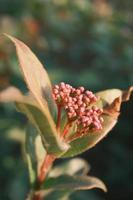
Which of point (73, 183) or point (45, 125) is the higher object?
point (45, 125)

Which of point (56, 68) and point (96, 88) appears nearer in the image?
point (96, 88)

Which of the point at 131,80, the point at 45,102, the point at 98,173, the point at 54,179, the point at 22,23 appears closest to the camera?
→ the point at 45,102

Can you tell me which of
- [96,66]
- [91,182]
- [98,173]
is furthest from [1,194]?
[91,182]

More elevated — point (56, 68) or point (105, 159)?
point (56, 68)

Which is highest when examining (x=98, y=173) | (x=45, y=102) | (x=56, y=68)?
(x=45, y=102)

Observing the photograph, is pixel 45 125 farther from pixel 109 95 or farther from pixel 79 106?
pixel 109 95

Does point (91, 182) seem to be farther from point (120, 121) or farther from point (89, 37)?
point (89, 37)

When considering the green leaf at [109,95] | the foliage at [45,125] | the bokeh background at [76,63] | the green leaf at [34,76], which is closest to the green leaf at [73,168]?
the foliage at [45,125]

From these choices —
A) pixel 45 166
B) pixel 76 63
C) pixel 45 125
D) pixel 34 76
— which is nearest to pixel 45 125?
pixel 45 125
